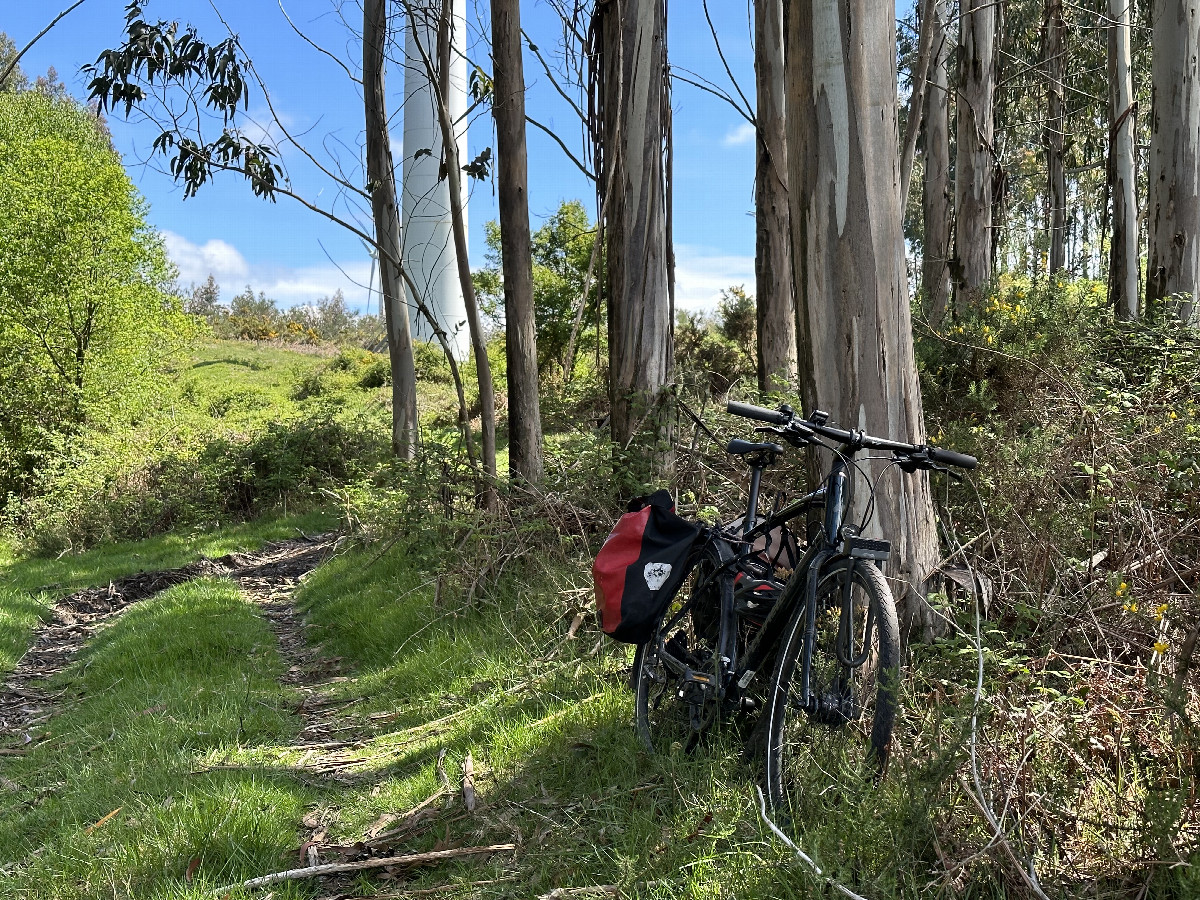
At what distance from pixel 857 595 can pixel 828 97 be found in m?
2.35

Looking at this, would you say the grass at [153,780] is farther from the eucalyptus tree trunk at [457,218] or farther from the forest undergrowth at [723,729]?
the eucalyptus tree trunk at [457,218]

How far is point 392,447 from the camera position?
14.7m

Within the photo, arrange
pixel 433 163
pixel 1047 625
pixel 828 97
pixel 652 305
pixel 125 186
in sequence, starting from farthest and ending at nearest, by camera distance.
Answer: pixel 433 163
pixel 125 186
pixel 652 305
pixel 828 97
pixel 1047 625

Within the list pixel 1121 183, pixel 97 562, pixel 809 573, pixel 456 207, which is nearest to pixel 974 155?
pixel 1121 183

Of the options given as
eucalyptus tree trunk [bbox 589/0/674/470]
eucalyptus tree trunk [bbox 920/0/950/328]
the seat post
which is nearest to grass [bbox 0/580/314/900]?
the seat post

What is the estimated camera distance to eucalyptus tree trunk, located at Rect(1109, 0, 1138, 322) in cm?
991

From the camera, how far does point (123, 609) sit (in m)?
10.3

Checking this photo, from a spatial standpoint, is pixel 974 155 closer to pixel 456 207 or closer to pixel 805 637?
pixel 456 207

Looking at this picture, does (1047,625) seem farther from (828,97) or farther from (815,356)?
(828,97)

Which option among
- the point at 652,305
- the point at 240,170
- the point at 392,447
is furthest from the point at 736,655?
the point at 392,447

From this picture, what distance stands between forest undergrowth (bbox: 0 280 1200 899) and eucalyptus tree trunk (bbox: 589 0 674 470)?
46 centimetres

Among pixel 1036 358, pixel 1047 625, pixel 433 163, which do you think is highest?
pixel 433 163

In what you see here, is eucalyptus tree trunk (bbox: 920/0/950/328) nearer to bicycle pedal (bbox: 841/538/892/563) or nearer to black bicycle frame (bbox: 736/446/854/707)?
black bicycle frame (bbox: 736/446/854/707)

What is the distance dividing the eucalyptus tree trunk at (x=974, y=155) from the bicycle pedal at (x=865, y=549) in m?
9.76
